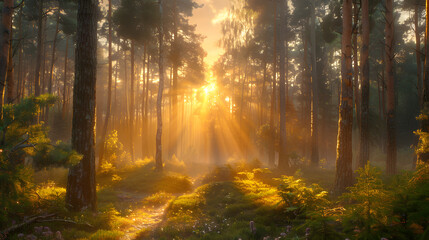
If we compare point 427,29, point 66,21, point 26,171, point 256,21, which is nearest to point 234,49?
point 256,21

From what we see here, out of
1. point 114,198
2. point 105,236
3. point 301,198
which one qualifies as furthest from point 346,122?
point 114,198

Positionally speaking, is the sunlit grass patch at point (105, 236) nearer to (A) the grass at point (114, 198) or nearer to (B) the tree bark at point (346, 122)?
(A) the grass at point (114, 198)

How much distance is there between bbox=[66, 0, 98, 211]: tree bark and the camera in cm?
705

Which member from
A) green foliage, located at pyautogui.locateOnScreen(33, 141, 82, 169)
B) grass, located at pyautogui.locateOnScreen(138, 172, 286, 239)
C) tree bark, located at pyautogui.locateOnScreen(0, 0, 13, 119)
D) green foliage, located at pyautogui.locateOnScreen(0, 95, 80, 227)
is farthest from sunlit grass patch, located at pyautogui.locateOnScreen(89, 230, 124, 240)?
tree bark, located at pyautogui.locateOnScreen(0, 0, 13, 119)

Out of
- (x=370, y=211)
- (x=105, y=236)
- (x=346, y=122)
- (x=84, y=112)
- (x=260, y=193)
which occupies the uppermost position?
(x=84, y=112)

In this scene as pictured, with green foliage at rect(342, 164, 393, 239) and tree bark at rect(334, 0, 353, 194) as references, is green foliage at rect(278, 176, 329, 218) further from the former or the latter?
tree bark at rect(334, 0, 353, 194)

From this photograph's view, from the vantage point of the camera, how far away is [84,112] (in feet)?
23.7

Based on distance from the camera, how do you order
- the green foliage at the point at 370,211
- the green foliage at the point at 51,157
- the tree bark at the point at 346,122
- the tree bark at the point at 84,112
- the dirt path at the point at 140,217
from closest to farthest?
the green foliage at the point at 370,211
the green foliage at the point at 51,157
the dirt path at the point at 140,217
the tree bark at the point at 84,112
the tree bark at the point at 346,122

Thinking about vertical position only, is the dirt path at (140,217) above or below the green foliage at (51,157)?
below

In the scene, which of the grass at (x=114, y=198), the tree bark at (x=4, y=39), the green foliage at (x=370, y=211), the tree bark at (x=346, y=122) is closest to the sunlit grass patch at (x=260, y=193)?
the tree bark at (x=346, y=122)

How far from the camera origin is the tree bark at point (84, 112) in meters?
7.05

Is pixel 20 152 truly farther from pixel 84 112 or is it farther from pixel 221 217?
pixel 221 217

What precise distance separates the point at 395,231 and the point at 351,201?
4.66 meters

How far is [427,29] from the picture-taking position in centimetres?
859
